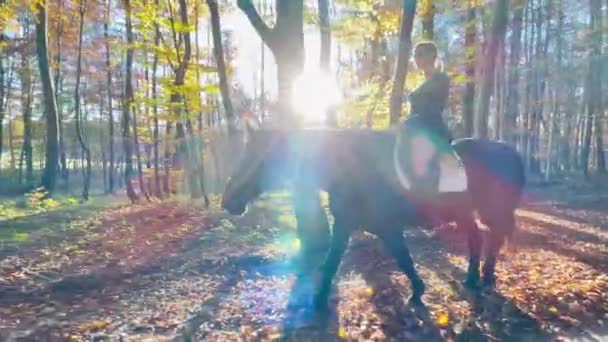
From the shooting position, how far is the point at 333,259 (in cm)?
567

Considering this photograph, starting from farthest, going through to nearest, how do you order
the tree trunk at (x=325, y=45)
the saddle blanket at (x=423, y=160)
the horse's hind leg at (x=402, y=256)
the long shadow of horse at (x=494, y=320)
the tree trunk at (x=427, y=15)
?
the tree trunk at (x=325, y=45) < the tree trunk at (x=427, y=15) < the horse's hind leg at (x=402, y=256) < the saddle blanket at (x=423, y=160) < the long shadow of horse at (x=494, y=320)

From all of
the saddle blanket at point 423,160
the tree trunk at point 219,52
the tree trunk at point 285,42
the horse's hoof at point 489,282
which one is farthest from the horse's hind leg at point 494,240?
the tree trunk at point 219,52

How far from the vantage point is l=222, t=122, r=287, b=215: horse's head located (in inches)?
217

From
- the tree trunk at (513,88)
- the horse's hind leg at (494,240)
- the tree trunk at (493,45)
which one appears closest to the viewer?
the horse's hind leg at (494,240)

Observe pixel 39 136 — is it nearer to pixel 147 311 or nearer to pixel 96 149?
pixel 96 149

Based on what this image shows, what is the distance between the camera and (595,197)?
20.8 m

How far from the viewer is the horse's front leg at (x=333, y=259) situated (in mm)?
5547

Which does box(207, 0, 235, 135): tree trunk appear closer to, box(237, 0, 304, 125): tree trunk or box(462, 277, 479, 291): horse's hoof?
box(237, 0, 304, 125): tree trunk

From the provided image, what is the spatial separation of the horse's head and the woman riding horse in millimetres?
1510

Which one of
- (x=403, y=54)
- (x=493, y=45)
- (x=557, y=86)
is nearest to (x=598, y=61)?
(x=557, y=86)

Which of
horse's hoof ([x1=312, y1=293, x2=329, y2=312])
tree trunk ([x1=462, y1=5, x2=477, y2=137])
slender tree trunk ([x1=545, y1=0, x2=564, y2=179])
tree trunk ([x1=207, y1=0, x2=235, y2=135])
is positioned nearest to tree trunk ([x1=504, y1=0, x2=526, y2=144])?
slender tree trunk ([x1=545, y1=0, x2=564, y2=179])

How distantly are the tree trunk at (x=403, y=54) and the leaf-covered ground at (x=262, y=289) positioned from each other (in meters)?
2.94

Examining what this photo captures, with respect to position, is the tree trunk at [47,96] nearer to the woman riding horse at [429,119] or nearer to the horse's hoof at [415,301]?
the woman riding horse at [429,119]

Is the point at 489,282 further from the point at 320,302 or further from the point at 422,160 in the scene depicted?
the point at 320,302
